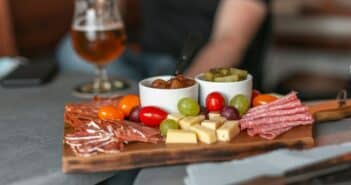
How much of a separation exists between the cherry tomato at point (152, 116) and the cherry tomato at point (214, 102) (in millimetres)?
59

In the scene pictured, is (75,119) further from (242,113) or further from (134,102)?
(242,113)

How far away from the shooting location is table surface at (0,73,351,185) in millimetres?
687

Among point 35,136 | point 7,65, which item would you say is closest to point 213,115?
point 35,136

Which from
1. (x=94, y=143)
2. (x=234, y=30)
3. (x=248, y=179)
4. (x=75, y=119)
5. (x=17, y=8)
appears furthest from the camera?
(x=17, y=8)

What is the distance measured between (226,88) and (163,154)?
0.17 metres

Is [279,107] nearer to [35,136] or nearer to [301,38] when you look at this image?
[35,136]

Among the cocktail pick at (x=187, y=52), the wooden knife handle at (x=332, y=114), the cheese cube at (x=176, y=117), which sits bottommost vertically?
the wooden knife handle at (x=332, y=114)

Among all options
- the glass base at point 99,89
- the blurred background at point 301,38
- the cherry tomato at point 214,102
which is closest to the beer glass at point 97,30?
the glass base at point 99,89

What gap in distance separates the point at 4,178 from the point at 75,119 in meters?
0.15

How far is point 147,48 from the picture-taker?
6.29 ft

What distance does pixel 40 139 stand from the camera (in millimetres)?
806

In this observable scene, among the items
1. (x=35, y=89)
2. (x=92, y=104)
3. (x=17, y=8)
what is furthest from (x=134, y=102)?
(x=17, y=8)

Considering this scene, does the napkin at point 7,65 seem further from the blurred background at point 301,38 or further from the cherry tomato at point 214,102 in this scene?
the blurred background at point 301,38

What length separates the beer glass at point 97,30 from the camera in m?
1.07
